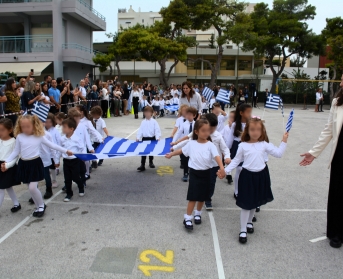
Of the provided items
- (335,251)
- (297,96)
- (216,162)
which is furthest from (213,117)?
(297,96)

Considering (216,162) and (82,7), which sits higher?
(82,7)

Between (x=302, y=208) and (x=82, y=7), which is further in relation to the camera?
(x=82, y=7)

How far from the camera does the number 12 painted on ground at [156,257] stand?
371 cm

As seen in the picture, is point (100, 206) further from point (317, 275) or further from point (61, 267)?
point (317, 275)

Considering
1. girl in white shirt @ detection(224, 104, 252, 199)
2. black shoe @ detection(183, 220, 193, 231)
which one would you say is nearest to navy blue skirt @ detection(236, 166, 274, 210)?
black shoe @ detection(183, 220, 193, 231)

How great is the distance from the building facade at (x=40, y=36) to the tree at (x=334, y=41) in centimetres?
2475

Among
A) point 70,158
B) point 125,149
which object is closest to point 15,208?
point 70,158

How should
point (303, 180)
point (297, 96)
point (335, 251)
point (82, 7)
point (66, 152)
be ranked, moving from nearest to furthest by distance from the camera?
1. point (335, 251)
2. point (66, 152)
3. point (303, 180)
4. point (82, 7)
5. point (297, 96)

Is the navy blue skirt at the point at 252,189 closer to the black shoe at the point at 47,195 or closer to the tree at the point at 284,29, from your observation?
the black shoe at the point at 47,195

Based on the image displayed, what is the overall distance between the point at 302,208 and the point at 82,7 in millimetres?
28853

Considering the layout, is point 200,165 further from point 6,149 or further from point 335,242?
point 6,149

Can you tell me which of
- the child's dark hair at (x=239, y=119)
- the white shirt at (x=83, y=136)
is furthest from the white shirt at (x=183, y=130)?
the white shirt at (x=83, y=136)

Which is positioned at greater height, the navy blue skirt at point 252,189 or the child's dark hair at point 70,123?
the child's dark hair at point 70,123

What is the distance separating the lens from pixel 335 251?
4203 mm
